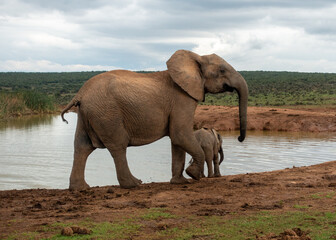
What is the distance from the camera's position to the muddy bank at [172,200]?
23.4 feet

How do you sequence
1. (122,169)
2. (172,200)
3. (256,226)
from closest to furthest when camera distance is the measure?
(256,226), (172,200), (122,169)

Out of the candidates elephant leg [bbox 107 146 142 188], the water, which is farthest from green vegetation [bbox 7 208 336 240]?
the water

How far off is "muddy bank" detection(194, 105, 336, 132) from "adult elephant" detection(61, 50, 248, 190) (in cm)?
1880

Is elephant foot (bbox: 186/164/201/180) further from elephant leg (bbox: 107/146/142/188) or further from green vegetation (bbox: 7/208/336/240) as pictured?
green vegetation (bbox: 7/208/336/240)

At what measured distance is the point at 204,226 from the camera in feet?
21.4

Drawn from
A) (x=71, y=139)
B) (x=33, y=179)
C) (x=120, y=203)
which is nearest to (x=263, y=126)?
(x=71, y=139)

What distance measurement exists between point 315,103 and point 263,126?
14.8 m

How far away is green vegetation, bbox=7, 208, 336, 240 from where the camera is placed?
241 inches

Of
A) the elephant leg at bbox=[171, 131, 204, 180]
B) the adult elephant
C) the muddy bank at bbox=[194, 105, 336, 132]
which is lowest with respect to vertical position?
the muddy bank at bbox=[194, 105, 336, 132]

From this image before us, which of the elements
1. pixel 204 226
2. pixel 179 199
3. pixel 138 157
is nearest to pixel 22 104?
pixel 138 157

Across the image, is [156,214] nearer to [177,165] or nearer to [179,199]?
[179,199]

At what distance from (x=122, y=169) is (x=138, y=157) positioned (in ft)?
27.8

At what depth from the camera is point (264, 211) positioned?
7.29 metres

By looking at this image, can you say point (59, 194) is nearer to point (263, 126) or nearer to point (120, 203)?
point (120, 203)
